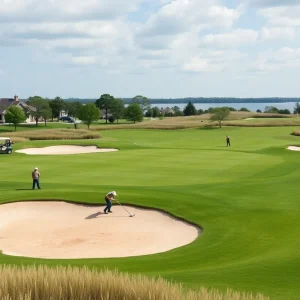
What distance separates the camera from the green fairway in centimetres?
1416

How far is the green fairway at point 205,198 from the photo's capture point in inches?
557

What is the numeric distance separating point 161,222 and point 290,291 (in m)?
10.3

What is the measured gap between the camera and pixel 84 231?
21688 millimetres

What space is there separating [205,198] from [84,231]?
6.37 m

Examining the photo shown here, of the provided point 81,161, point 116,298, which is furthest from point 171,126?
point 116,298

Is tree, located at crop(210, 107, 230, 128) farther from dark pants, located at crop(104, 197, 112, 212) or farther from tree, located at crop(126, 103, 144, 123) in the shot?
dark pants, located at crop(104, 197, 112, 212)

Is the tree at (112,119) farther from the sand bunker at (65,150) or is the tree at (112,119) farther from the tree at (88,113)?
the sand bunker at (65,150)

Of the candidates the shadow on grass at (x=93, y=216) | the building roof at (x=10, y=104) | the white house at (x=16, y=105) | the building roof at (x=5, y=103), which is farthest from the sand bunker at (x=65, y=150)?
the building roof at (x=5, y=103)

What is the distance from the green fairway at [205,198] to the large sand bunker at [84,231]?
0.88 m

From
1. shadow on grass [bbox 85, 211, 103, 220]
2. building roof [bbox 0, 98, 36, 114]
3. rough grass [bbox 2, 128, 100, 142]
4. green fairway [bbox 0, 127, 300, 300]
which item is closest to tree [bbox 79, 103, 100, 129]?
building roof [bbox 0, 98, 36, 114]

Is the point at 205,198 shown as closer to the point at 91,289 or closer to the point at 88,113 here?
the point at 91,289

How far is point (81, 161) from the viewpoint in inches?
1820

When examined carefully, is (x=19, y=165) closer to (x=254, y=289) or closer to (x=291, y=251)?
(x=291, y=251)

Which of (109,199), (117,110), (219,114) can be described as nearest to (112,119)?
(117,110)
